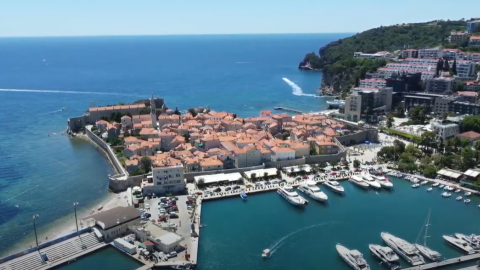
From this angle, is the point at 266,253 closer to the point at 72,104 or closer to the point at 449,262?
the point at 449,262

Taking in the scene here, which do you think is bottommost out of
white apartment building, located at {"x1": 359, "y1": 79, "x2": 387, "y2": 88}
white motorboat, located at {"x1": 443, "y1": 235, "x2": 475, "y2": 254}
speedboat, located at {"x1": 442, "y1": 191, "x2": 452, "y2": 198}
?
white motorboat, located at {"x1": 443, "y1": 235, "x2": 475, "y2": 254}

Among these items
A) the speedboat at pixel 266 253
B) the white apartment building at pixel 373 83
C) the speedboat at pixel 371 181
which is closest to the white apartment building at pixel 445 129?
the speedboat at pixel 371 181

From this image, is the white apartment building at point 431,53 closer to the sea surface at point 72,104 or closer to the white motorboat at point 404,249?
the sea surface at point 72,104

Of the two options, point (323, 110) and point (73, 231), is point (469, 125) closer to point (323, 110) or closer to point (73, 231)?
point (323, 110)

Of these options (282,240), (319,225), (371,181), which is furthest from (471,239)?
(282,240)

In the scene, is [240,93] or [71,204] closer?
[71,204]

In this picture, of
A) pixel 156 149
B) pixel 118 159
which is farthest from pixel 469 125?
pixel 118 159

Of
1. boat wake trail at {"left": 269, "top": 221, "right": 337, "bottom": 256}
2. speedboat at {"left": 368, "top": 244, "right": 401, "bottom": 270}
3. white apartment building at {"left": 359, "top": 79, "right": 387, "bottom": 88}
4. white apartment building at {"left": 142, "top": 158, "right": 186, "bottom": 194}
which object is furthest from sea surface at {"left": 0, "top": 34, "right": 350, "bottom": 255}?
speedboat at {"left": 368, "top": 244, "right": 401, "bottom": 270}

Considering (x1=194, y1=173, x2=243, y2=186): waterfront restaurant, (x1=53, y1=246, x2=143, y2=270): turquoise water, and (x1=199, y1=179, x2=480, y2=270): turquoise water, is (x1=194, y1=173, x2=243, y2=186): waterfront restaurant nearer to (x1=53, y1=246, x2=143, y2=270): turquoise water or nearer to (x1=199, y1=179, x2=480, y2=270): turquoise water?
(x1=199, y1=179, x2=480, y2=270): turquoise water
